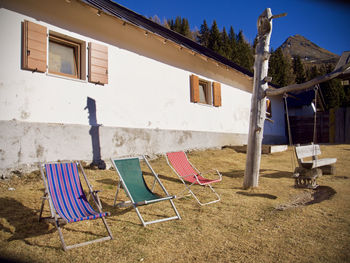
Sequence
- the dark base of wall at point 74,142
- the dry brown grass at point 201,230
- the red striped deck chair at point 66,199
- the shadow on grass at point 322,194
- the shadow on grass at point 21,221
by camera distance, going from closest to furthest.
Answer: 1. the dry brown grass at point 201,230
2. the red striped deck chair at point 66,199
3. the shadow on grass at point 21,221
4. the shadow on grass at point 322,194
5. the dark base of wall at point 74,142

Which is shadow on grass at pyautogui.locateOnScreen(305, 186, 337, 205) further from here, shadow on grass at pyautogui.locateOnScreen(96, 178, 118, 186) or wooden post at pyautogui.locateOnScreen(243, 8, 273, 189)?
shadow on grass at pyautogui.locateOnScreen(96, 178, 118, 186)

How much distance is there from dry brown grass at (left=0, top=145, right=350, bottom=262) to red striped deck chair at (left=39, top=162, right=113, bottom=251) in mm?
225

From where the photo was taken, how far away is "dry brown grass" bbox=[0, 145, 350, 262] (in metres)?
2.57

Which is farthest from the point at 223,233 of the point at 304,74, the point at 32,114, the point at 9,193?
the point at 304,74

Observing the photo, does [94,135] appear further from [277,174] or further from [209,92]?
[209,92]

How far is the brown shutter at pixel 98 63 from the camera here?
6126mm

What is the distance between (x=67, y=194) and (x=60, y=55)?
3771mm

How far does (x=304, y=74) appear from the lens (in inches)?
1082

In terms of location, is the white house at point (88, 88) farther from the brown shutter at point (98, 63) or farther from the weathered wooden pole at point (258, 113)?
the weathered wooden pole at point (258, 113)

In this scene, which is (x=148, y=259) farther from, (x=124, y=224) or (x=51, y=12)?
(x=51, y=12)

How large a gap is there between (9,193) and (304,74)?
1150 inches

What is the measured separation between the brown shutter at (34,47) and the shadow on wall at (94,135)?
4.07ft

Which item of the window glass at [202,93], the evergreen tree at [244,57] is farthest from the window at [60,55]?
the evergreen tree at [244,57]

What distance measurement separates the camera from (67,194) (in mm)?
3354
